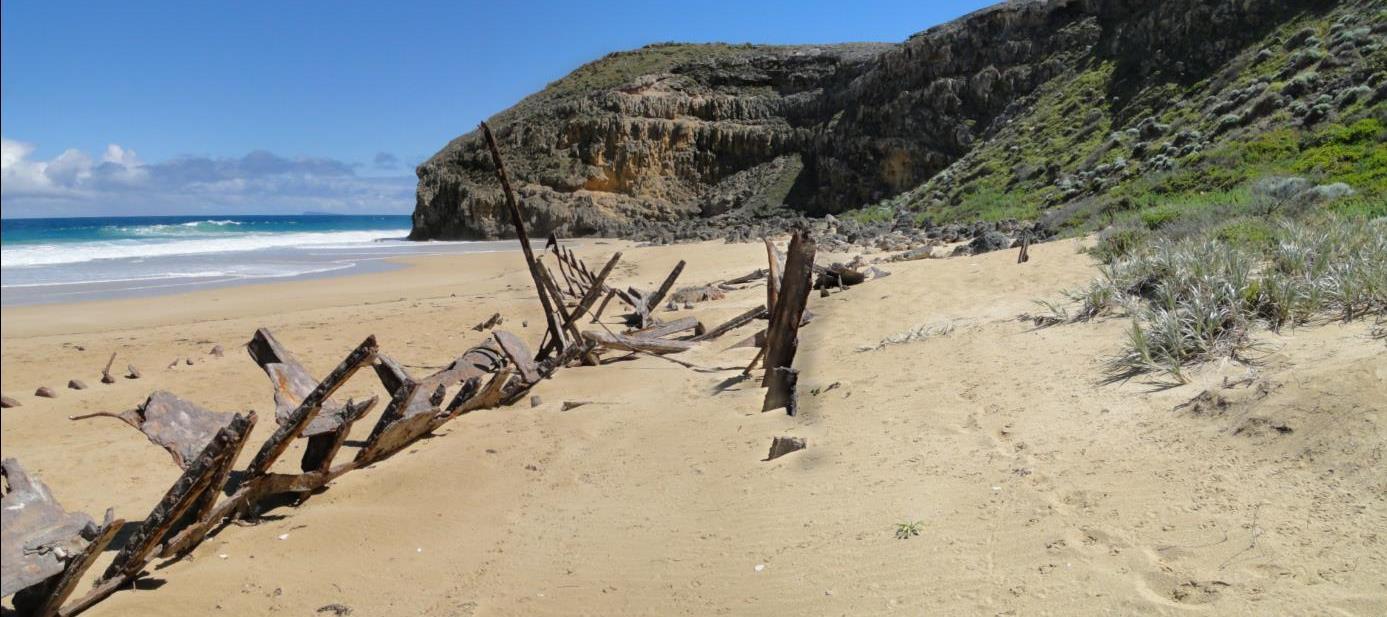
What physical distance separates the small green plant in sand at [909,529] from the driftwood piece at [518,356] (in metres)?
3.94

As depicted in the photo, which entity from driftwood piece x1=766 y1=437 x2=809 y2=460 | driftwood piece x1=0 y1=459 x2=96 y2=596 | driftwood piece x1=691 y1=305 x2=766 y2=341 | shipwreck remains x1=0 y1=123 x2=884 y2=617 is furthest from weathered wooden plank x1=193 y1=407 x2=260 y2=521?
driftwood piece x1=691 y1=305 x2=766 y2=341

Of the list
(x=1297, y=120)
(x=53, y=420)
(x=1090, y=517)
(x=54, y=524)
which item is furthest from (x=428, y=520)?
(x=1297, y=120)

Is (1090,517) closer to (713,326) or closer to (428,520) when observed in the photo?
(428,520)

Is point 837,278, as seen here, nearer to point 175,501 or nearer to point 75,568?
point 175,501

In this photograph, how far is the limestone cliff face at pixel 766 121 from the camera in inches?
1229

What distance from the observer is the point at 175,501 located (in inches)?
133

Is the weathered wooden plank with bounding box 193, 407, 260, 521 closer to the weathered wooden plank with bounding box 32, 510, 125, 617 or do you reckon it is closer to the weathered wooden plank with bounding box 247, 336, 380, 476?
the weathered wooden plank with bounding box 247, 336, 380, 476

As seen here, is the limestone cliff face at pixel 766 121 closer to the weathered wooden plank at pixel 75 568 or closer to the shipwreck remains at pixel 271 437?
the shipwreck remains at pixel 271 437

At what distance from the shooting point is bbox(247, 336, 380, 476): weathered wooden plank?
3.67m

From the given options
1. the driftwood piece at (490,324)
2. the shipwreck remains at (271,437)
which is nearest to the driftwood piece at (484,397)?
the shipwreck remains at (271,437)

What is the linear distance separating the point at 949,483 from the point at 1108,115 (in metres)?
24.5

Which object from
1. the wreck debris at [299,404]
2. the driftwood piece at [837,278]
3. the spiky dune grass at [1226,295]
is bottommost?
the wreck debris at [299,404]

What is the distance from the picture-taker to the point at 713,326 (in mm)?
9711

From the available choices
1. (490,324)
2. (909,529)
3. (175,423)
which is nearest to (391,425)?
(175,423)
